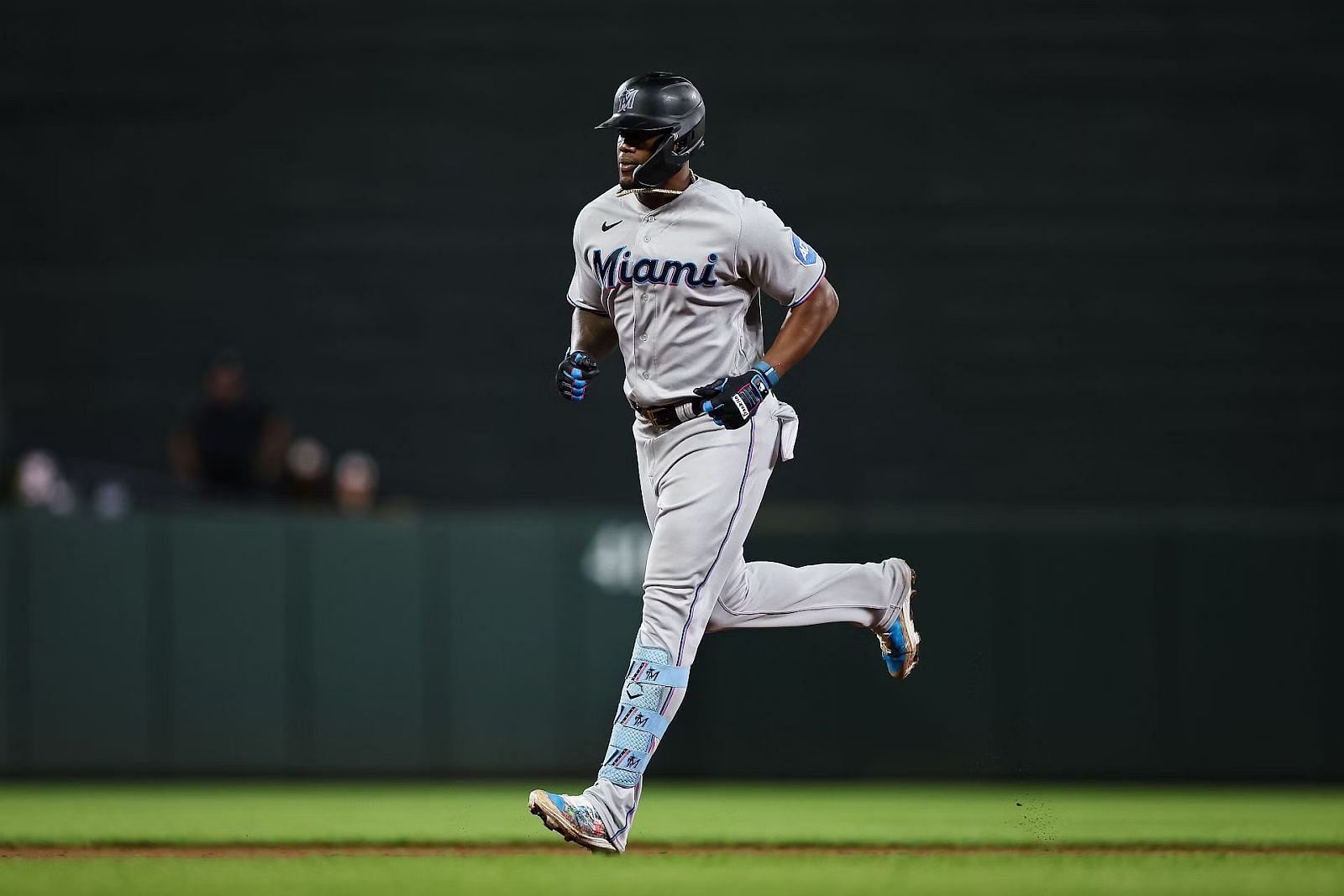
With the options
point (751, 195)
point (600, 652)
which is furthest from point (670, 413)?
point (751, 195)

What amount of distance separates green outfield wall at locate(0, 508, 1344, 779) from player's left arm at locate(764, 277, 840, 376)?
3.60 metres

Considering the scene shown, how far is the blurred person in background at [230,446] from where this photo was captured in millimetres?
11508

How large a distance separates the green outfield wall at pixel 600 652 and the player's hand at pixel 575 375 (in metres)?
3.59

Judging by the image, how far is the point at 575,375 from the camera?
5484 mm

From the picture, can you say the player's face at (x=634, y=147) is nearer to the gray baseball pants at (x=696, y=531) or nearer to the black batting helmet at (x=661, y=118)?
the black batting helmet at (x=661, y=118)

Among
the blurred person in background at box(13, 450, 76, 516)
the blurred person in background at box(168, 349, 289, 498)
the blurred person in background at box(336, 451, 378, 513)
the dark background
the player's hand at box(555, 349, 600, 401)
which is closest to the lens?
the player's hand at box(555, 349, 600, 401)

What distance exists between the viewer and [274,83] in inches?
488

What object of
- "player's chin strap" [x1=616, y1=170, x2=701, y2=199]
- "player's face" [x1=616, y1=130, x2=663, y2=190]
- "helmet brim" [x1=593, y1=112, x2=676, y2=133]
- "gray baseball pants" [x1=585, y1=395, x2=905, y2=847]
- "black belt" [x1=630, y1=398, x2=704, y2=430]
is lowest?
"gray baseball pants" [x1=585, y1=395, x2=905, y2=847]

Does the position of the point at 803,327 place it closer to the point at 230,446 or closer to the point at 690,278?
the point at 690,278

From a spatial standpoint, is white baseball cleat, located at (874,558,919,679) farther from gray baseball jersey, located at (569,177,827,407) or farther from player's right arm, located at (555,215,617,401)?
player's right arm, located at (555,215,617,401)

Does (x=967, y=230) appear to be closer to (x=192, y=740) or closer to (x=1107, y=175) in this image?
(x=1107, y=175)

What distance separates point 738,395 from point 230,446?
696cm

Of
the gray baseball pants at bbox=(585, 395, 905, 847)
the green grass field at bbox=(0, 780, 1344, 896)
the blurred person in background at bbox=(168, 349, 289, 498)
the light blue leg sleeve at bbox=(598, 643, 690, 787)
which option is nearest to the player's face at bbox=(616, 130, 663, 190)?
the gray baseball pants at bbox=(585, 395, 905, 847)

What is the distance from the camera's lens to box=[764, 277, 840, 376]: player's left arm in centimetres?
530
